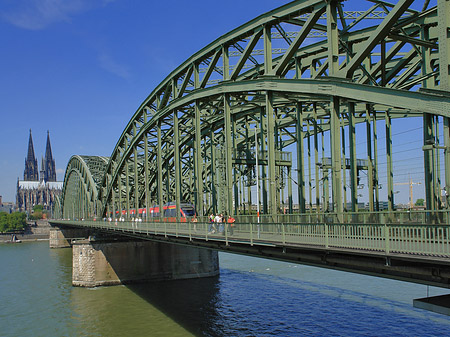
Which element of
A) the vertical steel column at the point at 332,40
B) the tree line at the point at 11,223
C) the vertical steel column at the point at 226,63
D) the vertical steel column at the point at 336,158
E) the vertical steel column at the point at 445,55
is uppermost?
the vertical steel column at the point at 226,63

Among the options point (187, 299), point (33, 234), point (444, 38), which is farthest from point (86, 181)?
point (444, 38)

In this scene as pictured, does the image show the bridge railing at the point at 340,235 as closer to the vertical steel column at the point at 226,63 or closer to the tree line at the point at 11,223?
the vertical steel column at the point at 226,63

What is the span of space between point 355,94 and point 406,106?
2.51 metres

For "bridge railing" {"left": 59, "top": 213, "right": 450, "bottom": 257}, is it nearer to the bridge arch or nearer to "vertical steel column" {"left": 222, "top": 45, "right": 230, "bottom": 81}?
"vertical steel column" {"left": 222, "top": 45, "right": 230, "bottom": 81}

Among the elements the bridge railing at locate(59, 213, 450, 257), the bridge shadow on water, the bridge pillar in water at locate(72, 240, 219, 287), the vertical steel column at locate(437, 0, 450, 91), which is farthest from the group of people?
the bridge pillar in water at locate(72, 240, 219, 287)

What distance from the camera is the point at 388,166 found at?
78.5 feet

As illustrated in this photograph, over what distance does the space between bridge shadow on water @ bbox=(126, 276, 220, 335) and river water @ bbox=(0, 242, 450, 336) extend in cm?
7

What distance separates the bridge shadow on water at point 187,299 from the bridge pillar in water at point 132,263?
0.92 m

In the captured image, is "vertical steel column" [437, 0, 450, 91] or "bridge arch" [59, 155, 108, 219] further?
"bridge arch" [59, 155, 108, 219]

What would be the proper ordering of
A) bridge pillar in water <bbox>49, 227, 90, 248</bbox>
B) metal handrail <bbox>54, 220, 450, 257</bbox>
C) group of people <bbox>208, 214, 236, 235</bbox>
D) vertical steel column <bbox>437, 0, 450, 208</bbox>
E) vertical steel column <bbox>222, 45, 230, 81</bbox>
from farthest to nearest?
bridge pillar in water <bbox>49, 227, 90, 248</bbox> < vertical steel column <bbox>222, 45, 230, 81</bbox> < group of people <bbox>208, 214, 236, 235</bbox> < vertical steel column <bbox>437, 0, 450, 208</bbox> < metal handrail <bbox>54, 220, 450, 257</bbox>

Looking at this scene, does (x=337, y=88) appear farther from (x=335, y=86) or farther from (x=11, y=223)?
(x=11, y=223)

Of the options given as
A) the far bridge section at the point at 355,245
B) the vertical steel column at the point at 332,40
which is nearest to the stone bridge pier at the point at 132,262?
the far bridge section at the point at 355,245

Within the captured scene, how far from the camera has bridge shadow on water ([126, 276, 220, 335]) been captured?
31.5 m

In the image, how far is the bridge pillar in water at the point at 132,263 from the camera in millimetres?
46750
